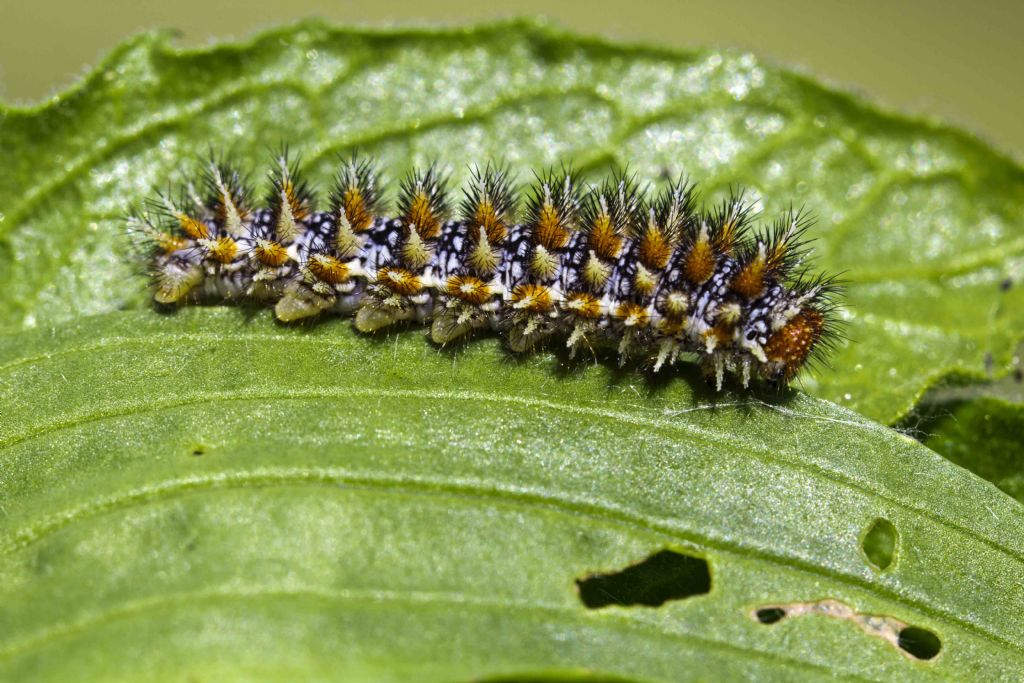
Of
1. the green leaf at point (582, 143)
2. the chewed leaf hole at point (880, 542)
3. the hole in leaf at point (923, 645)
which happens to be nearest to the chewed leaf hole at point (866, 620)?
the hole in leaf at point (923, 645)

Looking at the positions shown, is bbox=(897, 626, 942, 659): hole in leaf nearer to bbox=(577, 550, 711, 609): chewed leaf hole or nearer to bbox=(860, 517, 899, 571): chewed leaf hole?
bbox=(860, 517, 899, 571): chewed leaf hole

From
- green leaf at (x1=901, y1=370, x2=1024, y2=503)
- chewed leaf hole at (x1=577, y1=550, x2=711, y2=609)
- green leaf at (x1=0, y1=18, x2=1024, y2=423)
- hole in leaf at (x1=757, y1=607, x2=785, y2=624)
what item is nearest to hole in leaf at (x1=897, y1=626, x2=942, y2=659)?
hole in leaf at (x1=757, y1=607, x2=785, y2=624)

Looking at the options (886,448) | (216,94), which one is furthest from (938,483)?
(216,94)

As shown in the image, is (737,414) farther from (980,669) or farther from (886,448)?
(980,669)

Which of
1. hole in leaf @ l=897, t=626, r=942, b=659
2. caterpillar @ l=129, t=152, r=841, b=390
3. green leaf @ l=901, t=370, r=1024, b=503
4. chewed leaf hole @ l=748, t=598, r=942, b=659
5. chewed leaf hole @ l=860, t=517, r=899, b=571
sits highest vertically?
caterpillar @ l=129, t=152, r=841, b=390

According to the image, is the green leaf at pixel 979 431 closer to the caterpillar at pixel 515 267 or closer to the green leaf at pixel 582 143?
the green leaf at pixel 582 143
